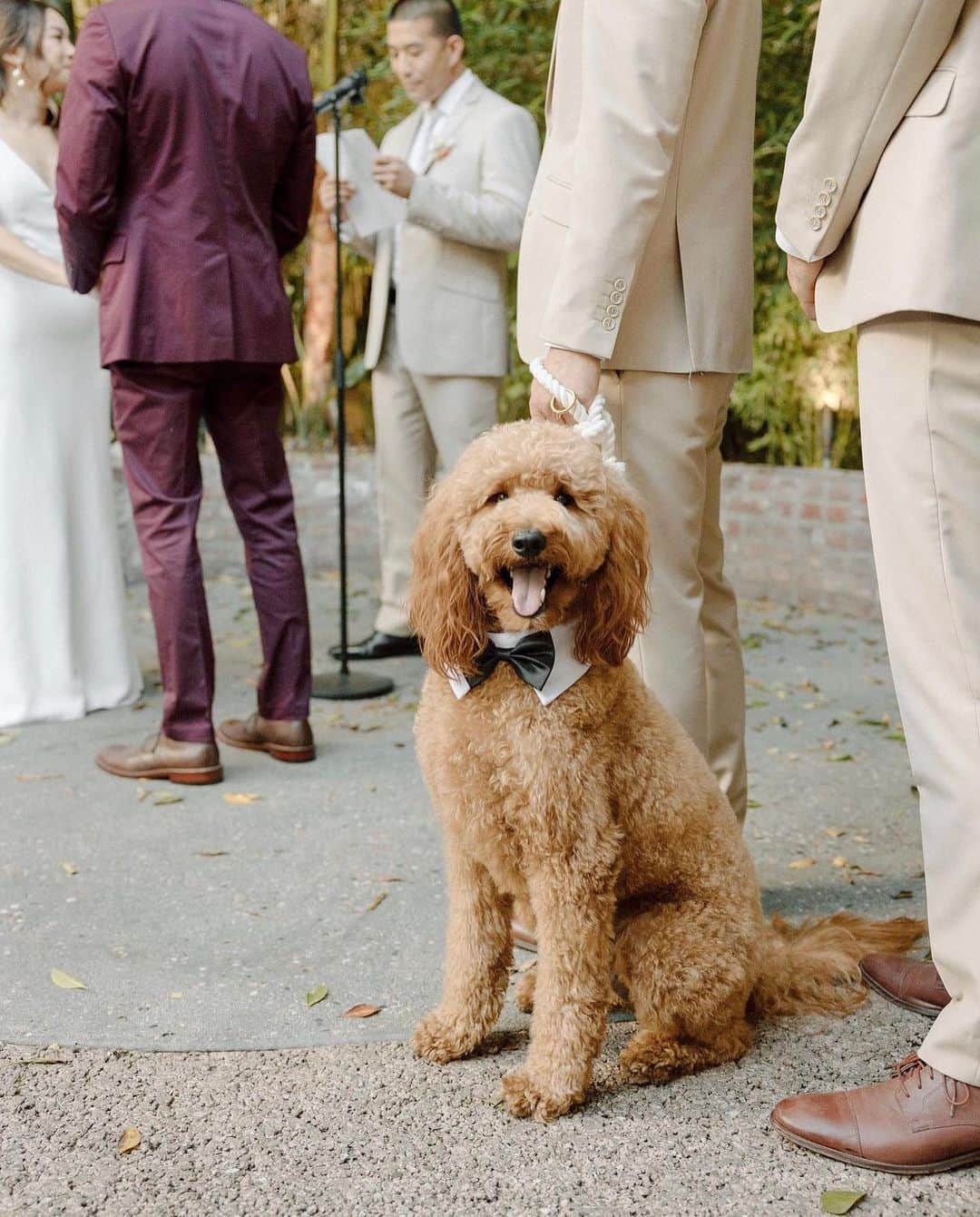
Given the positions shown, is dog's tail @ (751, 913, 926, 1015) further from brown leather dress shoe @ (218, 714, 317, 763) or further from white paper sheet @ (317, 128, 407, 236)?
white paper sheet @ (317, 128, 407, 236)

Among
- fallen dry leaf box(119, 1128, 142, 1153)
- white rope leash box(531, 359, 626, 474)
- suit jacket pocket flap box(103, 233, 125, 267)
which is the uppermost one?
suit jacket pocket flap box(103, 233, 125, 267)

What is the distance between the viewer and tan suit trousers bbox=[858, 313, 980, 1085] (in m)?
2.06

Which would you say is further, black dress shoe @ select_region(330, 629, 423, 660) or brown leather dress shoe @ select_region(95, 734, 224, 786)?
black dress shoe @ select_region(330, 629, 423, 660)

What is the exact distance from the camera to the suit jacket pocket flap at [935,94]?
2.00m

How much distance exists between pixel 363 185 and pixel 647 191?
3.10 m

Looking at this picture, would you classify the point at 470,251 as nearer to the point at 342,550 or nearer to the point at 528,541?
the point at 342,550

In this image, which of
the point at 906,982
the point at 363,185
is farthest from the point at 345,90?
the point at 906,982

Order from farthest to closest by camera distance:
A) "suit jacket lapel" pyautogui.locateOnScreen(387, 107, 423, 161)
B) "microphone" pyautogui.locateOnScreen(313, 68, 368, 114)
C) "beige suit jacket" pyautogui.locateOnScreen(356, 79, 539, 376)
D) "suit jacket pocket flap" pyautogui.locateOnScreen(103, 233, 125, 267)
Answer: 1. "suit jacket lapel" pyautogui.locateOnScreen(387, 107, 423, 161)
2. "beige suit jacket" pyautogui.locateOnScreen(356, 79, 539, 376)
3. "microphone" pyautogui.locateOnScreen(313, 68, 368, 114)
4. "suit jacket pocket flap" pyautogui.locateOnScreen(103, 233, 125, 267)

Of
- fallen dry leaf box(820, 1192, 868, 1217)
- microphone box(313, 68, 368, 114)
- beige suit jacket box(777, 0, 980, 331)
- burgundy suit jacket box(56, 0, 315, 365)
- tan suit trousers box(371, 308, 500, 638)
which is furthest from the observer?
tan suit trousers box(371, 308, 500, 638)

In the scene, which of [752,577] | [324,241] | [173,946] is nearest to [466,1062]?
[173,946]

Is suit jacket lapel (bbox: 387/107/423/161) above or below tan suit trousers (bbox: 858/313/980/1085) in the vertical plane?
above

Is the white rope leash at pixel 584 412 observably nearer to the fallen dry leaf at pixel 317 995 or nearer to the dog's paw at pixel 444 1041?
the dog's paw at pixel 444 1041

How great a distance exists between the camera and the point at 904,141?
6.74ft

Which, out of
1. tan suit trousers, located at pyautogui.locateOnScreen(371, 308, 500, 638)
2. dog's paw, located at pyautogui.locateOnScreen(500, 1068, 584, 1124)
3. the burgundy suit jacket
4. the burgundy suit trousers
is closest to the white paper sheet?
tan suit trousers, located at pyautogui.locateOnScreen(371, 308, 500, 638)
